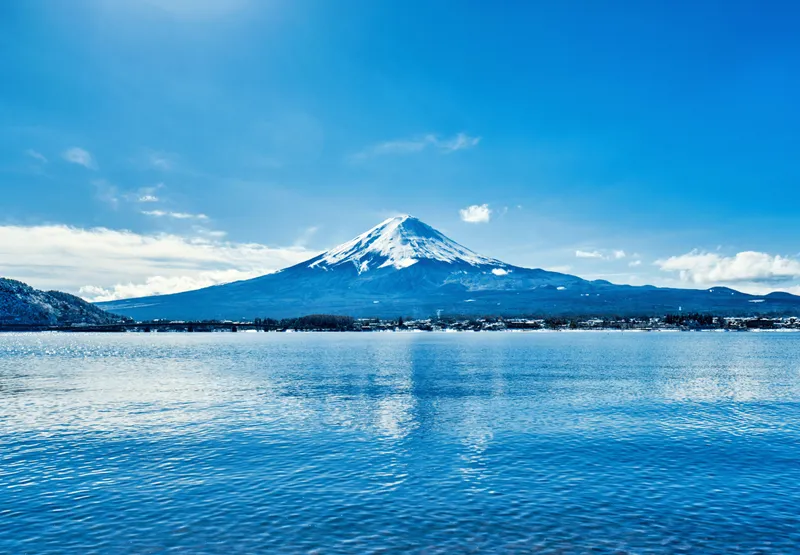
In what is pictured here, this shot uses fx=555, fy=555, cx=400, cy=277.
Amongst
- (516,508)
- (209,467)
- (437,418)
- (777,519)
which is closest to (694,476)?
(777,519)

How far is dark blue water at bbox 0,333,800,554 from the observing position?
2259cm

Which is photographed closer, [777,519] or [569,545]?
[569,545]

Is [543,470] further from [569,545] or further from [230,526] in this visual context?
[230,526]

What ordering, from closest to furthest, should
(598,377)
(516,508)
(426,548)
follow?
(426,548), (516,508), (598,377)

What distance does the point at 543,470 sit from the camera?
1254 inches

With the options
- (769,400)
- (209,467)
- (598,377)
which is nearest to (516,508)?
(209,467)

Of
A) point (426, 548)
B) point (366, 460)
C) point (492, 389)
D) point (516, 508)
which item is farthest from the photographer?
point (492, 389)

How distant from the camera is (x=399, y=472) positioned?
105ft

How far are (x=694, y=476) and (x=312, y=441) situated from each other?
79.6 ft

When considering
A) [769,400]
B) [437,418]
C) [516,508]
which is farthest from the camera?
[769,400]

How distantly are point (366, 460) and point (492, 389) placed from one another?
38.0m

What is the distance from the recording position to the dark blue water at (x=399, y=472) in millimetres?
Result: 22594

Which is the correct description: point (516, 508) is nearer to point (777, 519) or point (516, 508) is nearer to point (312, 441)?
point (777, 519)

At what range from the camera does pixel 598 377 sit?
8544cm
